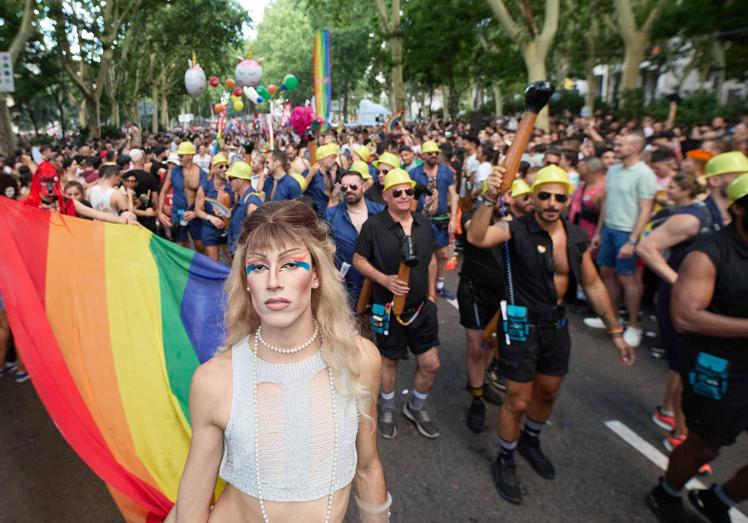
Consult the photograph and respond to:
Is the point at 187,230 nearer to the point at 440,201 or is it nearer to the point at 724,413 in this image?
the point at 440,201

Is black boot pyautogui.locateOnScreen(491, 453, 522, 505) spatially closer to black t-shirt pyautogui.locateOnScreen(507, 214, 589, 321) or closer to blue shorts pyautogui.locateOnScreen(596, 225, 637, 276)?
black t-shirt pyautogui.locateOnScreen(507, 214, 589, 321)

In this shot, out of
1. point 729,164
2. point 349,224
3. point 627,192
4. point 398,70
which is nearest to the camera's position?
point 729,164

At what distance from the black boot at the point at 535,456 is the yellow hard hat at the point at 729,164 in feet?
8.05

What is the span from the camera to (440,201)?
7.58 m

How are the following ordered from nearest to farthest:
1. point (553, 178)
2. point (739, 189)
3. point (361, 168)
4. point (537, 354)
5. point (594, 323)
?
point (739, 189)
point (553, 178)
point (537, 354)
point (594, 323)
point (361, 168)

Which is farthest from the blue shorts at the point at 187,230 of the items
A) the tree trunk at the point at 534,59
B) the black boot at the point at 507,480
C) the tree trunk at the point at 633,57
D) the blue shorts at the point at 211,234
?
the tree trunk at the point at 633,57

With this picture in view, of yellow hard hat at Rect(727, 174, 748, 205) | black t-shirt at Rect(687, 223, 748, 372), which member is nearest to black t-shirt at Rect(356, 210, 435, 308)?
black t-shirt at Rect(687, 223, 748, 372)

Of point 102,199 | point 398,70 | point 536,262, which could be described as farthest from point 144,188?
point 398,70

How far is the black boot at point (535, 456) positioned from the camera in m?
3.60

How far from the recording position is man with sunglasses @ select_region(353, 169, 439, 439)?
12.9ft

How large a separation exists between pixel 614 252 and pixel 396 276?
11.8 feet

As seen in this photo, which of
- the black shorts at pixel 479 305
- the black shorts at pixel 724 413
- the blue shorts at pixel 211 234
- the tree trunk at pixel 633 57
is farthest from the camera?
the tree trunk at pixel 633 57

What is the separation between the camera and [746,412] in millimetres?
2783

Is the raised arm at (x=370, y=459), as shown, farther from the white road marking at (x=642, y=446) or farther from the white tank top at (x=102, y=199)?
the white tank top at (x=102, y=199)
